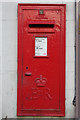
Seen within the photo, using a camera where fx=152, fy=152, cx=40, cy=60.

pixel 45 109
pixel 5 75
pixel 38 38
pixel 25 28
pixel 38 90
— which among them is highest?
pixel 25 28

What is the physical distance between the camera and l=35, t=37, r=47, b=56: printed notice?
3076 mm

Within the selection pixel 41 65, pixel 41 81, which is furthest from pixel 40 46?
pixel 41 81

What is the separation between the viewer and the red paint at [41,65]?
3.06m

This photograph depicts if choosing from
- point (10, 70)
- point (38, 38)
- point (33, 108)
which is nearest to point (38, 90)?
point (33, 108)

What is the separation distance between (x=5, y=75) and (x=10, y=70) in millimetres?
150

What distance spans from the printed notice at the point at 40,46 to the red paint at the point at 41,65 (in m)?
0.05

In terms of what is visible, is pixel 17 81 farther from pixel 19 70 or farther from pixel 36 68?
pixel 36 68

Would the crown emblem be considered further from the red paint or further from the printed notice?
the printed notice

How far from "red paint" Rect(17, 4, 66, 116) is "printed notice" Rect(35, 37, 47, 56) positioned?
5 cm

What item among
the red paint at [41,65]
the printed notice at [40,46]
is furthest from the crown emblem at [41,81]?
the printed notice at [40,46]

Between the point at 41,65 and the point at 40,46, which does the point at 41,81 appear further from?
the point at 40,46

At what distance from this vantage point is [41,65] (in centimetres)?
310

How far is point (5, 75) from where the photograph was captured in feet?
10.4

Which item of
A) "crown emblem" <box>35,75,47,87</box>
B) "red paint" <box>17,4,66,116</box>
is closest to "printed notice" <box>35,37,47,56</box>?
"red paint" <box>17,4,66,116</box>
